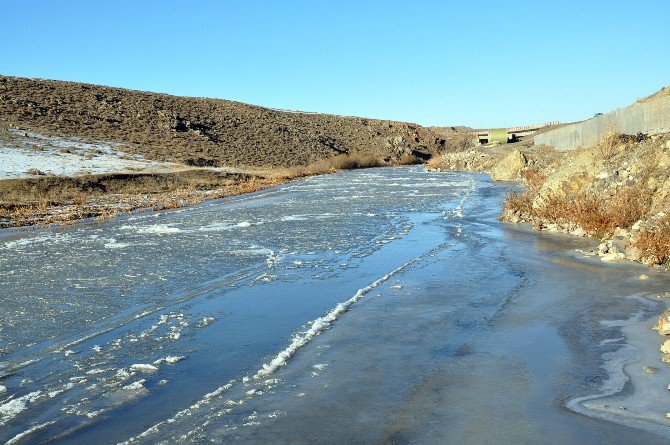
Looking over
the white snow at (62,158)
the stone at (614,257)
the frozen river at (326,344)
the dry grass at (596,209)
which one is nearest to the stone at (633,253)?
the stone at (614,257)

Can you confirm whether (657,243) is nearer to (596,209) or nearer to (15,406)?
(596,209)

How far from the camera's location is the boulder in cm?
4116

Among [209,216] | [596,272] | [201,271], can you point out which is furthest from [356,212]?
[596,272]

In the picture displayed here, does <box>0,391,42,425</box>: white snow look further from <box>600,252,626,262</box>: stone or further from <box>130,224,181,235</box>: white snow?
<box>130,224,181,235</box>: white snow

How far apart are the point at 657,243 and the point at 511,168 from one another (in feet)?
106

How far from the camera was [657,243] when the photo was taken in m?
10.6

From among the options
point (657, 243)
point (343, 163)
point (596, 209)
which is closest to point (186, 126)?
point (343, 163)

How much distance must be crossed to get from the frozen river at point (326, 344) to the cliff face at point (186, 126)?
40.2 m

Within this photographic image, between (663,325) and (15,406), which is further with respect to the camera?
(663,325)

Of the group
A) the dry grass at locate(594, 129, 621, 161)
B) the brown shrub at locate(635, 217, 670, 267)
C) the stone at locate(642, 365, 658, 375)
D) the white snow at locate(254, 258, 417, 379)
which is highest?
the dry grass at locate(594, 129, 621, 161)

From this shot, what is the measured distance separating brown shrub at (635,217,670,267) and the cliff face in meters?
43.3

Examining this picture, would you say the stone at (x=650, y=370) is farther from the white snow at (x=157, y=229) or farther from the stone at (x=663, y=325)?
the white snow at (x=157, y=229)

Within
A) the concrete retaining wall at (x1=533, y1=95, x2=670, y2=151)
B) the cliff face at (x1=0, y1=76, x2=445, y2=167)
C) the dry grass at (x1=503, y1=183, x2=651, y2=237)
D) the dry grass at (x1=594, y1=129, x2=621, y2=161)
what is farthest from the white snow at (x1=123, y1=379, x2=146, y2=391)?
the cliff face at (x1=0, y1=76, x2=445, y2=167)

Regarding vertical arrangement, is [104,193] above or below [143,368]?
above
